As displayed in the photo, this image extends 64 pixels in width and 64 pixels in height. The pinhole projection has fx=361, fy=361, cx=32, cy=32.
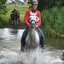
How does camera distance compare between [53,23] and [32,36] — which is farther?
[53,23]

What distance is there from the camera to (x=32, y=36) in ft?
38.7

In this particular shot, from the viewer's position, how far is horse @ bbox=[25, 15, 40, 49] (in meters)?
11.6

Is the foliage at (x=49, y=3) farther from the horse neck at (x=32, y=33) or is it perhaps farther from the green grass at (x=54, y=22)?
the horse neck at (x=32, y=33)

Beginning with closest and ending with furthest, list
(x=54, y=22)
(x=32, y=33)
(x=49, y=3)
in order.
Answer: (x=32, y=33), (x=54, y=22), (x=49, y=3)

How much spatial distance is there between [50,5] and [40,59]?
70.1 ft

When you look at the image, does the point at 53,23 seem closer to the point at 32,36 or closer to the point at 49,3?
the point at 49,3

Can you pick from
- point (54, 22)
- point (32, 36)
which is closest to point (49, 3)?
point (54, 22)

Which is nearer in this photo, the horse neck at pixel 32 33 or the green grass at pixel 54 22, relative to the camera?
the horse neck at pixel 32 33

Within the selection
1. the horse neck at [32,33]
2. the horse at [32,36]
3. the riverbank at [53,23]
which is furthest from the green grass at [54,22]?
the horse neck at [32,33]

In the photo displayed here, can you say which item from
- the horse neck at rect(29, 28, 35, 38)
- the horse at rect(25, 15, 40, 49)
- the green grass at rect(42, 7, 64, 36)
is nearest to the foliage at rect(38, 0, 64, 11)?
the green grass at rect(42, 7, 64, 36)

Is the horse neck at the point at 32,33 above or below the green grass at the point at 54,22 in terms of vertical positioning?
above

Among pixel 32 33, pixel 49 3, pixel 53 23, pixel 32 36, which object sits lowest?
pixel 53 23

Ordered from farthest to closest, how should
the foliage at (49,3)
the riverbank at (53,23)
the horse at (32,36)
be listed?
the foliage at (49,3)
the riverbank at (53,23)
the horse at (32,36)

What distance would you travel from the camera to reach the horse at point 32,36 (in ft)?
38.0
